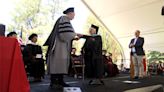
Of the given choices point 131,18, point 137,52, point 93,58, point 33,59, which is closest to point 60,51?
point 93,58

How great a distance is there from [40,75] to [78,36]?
230cm

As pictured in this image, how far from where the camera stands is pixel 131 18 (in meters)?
16.0

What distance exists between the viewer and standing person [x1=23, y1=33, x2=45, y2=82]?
724cm

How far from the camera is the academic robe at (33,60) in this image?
723 centimetres

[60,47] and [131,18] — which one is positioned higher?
[131,18]

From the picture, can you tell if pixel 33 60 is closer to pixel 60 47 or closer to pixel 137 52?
pixel 60 47

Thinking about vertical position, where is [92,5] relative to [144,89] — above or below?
above

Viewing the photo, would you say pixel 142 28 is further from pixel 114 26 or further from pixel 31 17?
pixel 31 17

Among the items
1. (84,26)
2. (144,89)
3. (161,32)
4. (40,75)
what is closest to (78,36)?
(144,89)

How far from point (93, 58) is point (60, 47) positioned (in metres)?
1.33

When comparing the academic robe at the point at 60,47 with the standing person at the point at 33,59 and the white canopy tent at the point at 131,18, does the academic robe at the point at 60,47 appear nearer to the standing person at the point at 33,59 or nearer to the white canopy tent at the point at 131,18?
the standing person at the point at 33,59

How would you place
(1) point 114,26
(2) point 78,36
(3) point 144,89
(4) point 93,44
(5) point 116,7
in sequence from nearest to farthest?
(3) point 144,89, (2) point 78,36, (4) point 93,44, (5) point 116,7, (1) point 114,26

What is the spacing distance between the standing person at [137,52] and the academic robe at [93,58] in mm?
1997

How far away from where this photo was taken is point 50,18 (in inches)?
856
